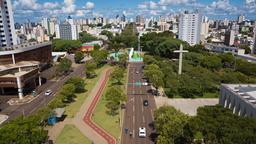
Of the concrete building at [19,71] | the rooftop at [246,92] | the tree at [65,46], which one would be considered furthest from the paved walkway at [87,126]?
the tree at [65,46]

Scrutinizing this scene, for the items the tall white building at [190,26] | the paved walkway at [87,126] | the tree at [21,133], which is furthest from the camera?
the tall white building at [190,26]

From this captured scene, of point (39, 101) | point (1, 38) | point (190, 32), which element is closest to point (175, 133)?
Answer: point (39, 101)

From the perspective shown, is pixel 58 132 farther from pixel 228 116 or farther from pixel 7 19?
pixel 7 19

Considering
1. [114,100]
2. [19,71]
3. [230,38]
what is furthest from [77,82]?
[230,38]

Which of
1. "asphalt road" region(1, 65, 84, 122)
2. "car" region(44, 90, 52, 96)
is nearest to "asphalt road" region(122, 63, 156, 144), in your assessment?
"asphalt road" region(1, 65, 84, 122)

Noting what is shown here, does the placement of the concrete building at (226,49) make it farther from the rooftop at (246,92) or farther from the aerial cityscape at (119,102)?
the rooftop at (246,92)

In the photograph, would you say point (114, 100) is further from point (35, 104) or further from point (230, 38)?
point (230, 38)

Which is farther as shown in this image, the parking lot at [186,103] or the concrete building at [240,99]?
the parking lot at [186,103]
